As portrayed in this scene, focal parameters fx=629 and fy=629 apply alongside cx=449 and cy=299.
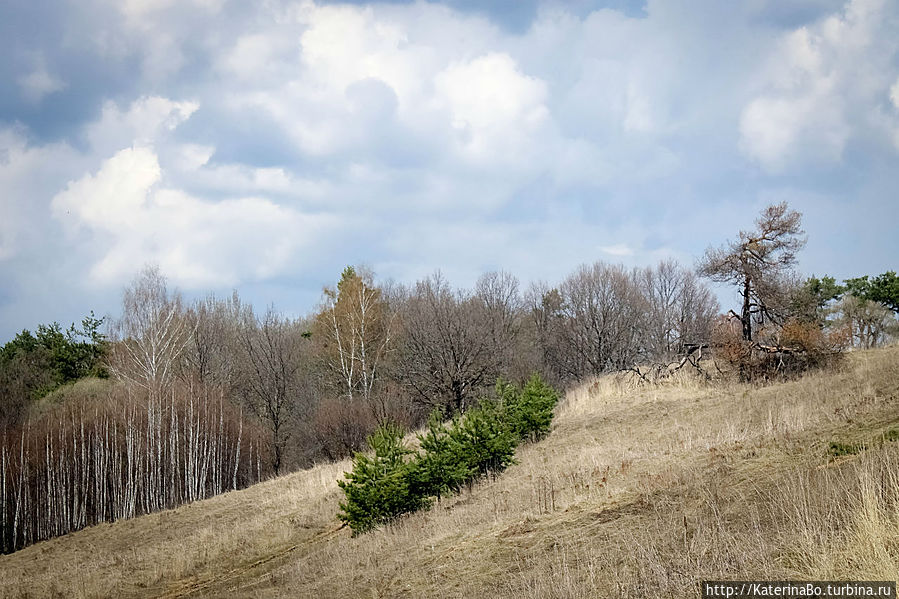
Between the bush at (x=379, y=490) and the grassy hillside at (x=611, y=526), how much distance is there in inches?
35.1

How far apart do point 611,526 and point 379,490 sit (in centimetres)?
709

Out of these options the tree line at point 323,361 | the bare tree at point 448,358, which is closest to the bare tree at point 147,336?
the tree line at point 323,361

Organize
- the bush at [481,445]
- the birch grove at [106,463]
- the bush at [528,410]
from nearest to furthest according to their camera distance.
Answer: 1. the bush at [481,445]
2. the bush at [528,410]
3. the birch grove at [106,463]

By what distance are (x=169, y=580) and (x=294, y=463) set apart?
29.8 m

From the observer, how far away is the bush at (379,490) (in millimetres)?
14766

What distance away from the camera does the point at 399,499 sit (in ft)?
49.4

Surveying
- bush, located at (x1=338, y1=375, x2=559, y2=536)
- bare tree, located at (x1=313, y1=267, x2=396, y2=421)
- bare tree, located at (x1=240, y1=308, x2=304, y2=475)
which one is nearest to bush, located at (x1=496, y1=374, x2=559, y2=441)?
bush, located at (x1=338, y1=375, x2=559, y2=536)

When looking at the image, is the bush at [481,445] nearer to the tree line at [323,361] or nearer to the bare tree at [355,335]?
the tree line at [323,361]

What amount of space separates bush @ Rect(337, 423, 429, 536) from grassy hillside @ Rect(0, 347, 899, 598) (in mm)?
892

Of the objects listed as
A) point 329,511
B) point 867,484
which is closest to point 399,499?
point 329,511

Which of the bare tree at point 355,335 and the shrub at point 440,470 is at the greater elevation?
the bare tree at point 355,335

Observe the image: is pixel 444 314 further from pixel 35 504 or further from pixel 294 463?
pixel 35 504

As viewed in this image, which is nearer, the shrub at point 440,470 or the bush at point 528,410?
the shrub at point 440,470

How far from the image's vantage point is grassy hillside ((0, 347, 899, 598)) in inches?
257
